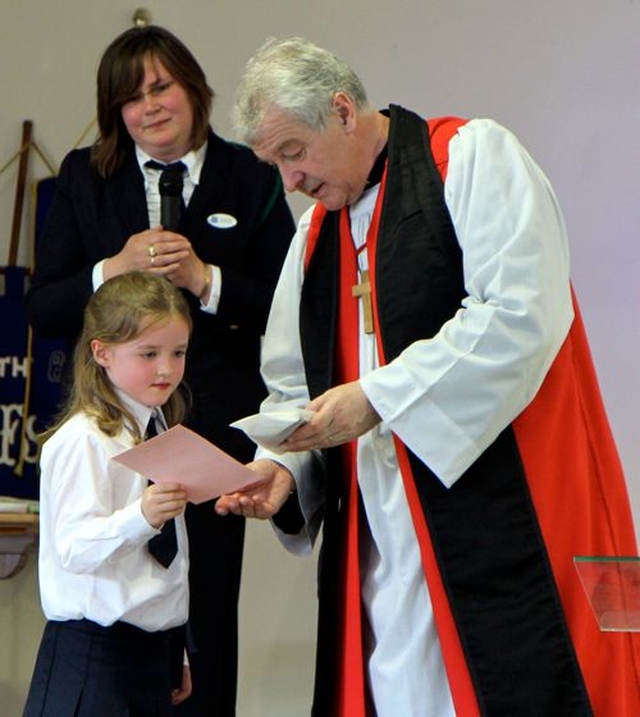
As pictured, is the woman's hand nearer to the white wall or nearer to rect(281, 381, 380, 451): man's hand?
rect(281, 381, 380, 451): man's hand

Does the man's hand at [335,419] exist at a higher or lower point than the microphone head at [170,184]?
lower

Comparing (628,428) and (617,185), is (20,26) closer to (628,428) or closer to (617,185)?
(617,185)

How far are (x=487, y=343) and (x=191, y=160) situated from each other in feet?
4.40

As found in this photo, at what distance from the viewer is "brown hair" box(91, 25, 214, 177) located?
355cm

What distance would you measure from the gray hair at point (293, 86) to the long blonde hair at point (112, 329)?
15.4 inches

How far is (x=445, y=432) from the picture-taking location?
2531mm

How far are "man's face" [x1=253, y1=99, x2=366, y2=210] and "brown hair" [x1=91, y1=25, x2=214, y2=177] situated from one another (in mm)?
845

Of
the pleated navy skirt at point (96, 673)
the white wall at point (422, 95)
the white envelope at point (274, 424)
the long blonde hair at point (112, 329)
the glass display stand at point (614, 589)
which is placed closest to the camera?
the glass display stand at point (614, 589)

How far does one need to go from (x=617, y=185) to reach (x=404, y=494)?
7.29 feet

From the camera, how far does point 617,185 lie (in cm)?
460

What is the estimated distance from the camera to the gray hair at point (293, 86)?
2.72 m

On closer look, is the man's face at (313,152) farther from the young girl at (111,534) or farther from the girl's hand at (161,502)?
the girl's hand at (161,502)

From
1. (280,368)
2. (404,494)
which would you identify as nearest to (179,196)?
(280,368)

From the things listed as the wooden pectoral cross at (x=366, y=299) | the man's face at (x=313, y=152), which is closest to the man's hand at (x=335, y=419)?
the wooden pectoral cross at (x=366, y=299)
